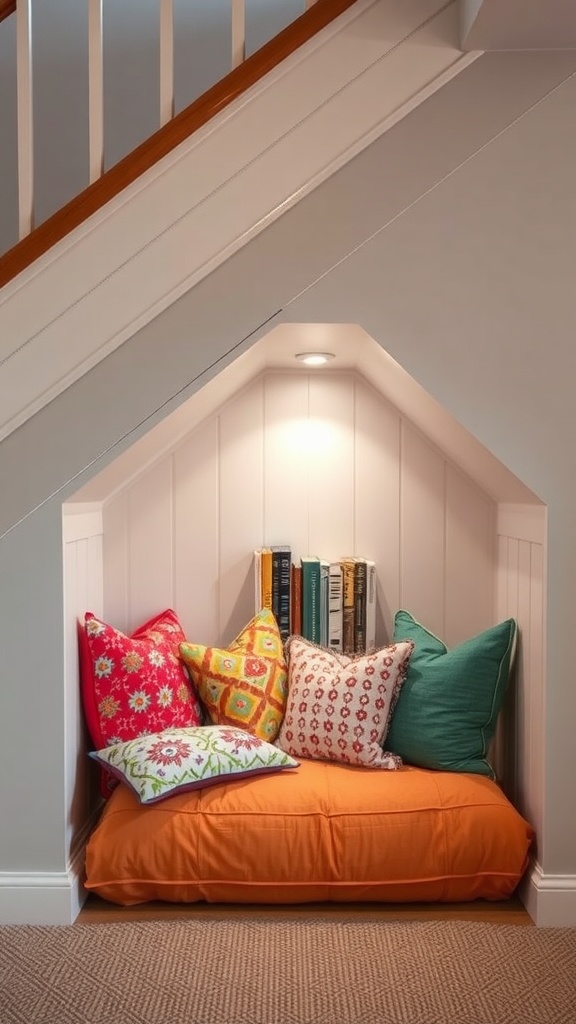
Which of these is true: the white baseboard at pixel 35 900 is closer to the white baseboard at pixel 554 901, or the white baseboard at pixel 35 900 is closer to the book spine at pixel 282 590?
the book spine at pixel 282 590

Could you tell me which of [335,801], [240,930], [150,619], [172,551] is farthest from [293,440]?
[240,930]

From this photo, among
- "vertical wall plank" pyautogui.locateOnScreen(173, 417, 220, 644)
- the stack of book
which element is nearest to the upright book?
the stack of book

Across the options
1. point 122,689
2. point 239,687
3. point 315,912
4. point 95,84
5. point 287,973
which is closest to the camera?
point 287,973

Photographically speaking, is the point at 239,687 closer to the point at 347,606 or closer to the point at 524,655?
the point at 347,606

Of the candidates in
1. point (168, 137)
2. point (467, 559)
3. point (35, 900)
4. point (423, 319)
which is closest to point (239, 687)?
point (35, 900)

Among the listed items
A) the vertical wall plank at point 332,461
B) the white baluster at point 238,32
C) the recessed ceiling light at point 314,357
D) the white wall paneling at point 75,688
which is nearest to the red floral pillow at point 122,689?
the white wall paneling at point 75,688

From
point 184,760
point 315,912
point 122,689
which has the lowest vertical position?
point 315,912

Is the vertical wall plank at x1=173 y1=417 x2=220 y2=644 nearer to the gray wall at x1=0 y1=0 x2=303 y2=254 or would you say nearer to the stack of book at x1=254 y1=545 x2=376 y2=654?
the stack of book at x1=254 y1=545 x2=376 y2=654

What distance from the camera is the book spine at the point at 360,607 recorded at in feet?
7.84

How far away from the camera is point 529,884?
1908 mm

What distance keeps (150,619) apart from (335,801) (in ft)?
2.72

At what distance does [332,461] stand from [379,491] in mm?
170

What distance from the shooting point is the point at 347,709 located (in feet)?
6.87

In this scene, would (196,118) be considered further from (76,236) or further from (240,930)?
(240,930)
